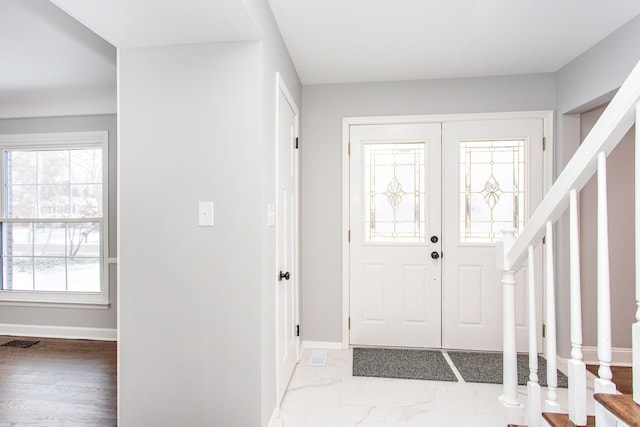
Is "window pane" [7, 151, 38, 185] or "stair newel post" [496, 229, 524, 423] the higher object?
"window pane" [7, 151, 38, 185]

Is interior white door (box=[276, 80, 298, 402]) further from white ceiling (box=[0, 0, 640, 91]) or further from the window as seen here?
the window

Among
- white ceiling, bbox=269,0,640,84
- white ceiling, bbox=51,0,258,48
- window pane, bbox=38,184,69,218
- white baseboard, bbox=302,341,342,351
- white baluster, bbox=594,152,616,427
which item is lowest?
white baseboard, bbox=302,341,342,351

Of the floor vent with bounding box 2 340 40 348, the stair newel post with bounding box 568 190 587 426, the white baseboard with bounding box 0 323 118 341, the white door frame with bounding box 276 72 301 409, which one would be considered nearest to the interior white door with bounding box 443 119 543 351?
the white door frame with bounding box 276 72 301 409

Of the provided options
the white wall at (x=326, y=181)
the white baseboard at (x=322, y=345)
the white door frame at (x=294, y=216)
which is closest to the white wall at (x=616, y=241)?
the white wall at (x=326, y=181)

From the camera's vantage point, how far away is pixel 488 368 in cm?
264

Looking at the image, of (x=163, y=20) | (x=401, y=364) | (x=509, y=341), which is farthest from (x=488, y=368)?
(x=163, y=20)

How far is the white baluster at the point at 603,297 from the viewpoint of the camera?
0.99 m

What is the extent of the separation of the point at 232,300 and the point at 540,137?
2801 millimetres

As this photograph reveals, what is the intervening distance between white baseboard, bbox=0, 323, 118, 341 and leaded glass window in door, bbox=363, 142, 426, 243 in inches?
108

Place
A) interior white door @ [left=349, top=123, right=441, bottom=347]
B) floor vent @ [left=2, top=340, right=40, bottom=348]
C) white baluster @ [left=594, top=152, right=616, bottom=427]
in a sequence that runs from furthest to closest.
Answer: floor vent @ [left=2, top=340, right=40, bottom=348] < interior white door @ [left=349, top=123, right=441, bottom=347] < white baluster @ [left=594, top=152, right=616, bottom=427]

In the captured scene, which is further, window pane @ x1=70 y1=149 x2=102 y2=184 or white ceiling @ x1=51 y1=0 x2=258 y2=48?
window pane @ x1=70 y1=149 x2=102 y2=184

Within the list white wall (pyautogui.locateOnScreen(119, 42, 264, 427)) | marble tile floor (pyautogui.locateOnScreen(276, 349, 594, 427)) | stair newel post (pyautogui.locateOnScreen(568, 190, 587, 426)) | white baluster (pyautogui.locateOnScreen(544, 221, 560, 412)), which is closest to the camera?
stair newel post (pyautogui.locateOnScreen(568, 190, 587, 426))

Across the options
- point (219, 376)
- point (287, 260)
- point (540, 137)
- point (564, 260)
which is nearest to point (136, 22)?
point (287, 260)

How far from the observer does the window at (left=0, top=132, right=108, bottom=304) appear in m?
3.35
